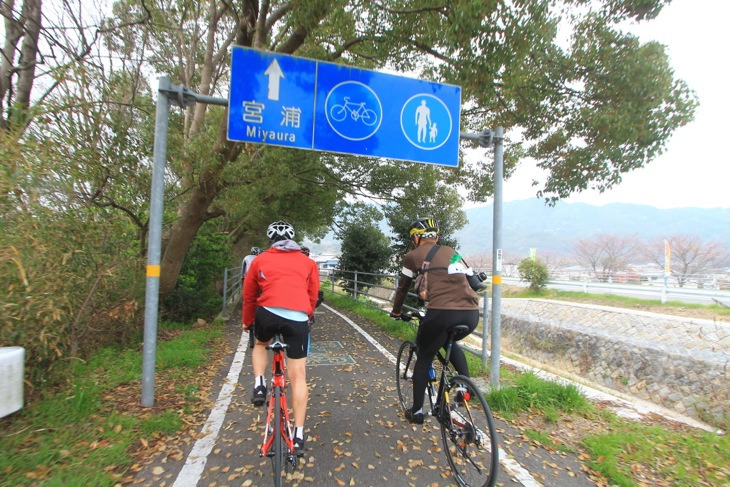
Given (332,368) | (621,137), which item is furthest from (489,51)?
(332,368)

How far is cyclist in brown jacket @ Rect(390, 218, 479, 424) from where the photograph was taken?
328cm

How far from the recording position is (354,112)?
17.8ft

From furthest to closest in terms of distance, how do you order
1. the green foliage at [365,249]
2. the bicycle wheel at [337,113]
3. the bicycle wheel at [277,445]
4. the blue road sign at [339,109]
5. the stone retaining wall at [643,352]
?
the green foliage at [365,249] < the stone retaining wall at [643,352] < the bicycle wheel at [337,113] < the blue road sign at [339,109] < the bicycle wheel at [277,445]

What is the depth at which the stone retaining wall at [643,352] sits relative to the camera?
8.47 m

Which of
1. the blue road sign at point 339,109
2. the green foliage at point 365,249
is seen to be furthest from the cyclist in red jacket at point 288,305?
the green foliage at point 365,249

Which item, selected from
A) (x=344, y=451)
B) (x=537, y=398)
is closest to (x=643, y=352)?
(x=537, y=398)

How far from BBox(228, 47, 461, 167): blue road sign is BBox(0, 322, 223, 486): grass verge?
3246mm

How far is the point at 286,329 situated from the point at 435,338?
1272mm

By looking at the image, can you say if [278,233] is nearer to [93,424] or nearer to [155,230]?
[155,230]

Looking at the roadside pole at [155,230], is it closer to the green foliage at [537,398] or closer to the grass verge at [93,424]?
the grass verge at [93,424]

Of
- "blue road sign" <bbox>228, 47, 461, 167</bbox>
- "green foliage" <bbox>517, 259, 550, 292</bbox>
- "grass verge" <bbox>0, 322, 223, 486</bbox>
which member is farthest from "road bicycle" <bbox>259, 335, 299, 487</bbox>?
"green foliage" <bbox>517, 259, 550, 292</bbox>

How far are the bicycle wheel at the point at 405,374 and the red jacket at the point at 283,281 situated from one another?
1513mm

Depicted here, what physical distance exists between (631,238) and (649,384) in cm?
5195

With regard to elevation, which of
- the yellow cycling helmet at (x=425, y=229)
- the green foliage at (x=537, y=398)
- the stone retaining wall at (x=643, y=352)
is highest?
the yellow cycling helmet at (x=425, y=229)
